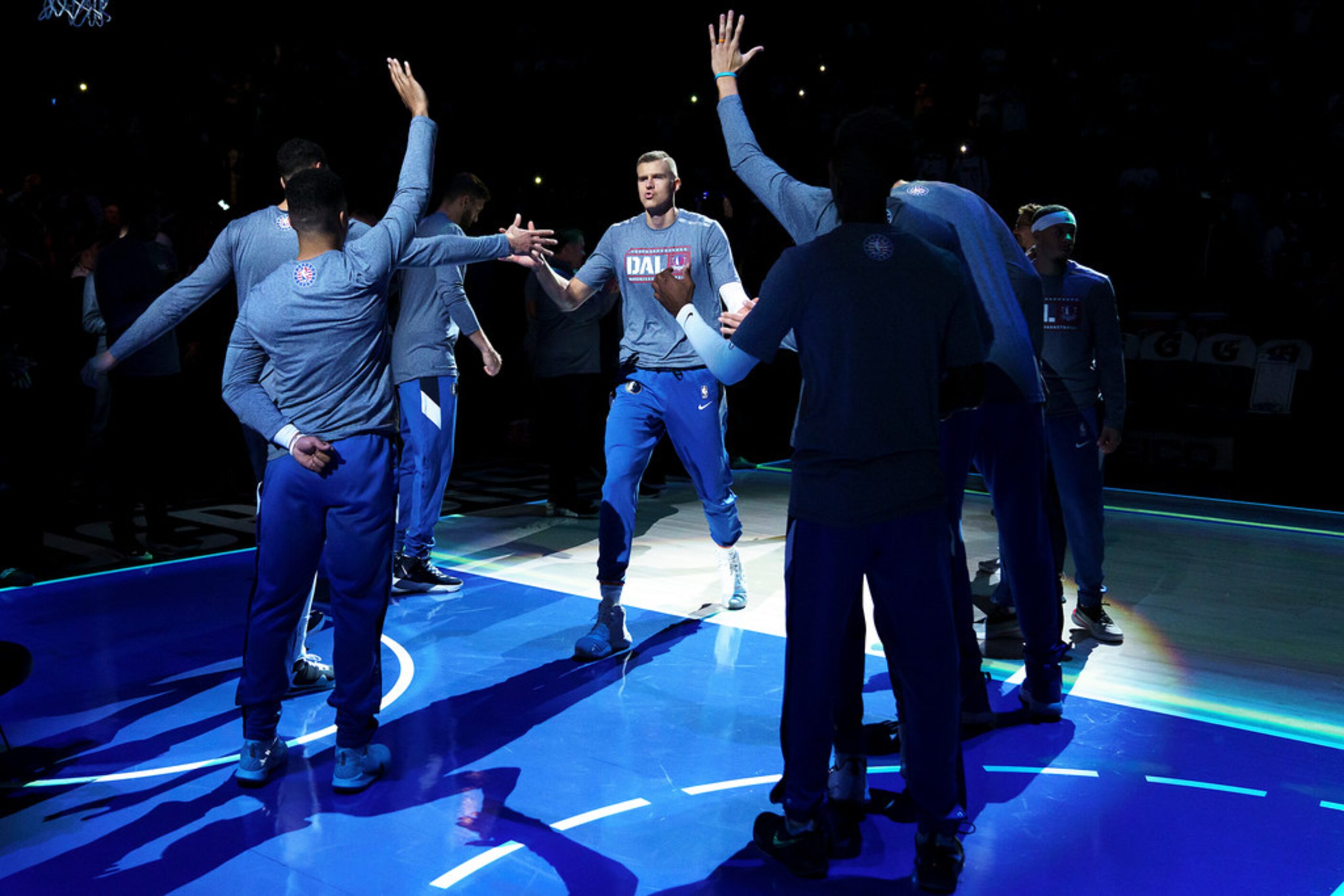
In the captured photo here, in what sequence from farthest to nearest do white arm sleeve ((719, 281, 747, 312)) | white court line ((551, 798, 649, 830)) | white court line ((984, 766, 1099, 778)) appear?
white arm sleeve ((719, 281, 747, 312)) < white court line ((984, 766, 1099, 778)) < white court line ((551, 798, 649, 830))

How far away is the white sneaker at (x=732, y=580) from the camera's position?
5.60 metres

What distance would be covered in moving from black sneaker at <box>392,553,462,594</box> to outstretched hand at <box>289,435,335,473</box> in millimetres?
2695

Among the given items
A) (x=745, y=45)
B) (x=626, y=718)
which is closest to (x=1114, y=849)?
(x=626, y=718)

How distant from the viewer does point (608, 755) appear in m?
3.80

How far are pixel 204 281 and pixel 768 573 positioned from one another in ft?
11.5

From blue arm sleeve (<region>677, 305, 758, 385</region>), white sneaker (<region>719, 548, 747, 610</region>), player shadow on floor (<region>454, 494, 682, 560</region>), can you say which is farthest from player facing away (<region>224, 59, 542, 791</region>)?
player shadow on floor (<region>454, 494, 682, 560</region>)

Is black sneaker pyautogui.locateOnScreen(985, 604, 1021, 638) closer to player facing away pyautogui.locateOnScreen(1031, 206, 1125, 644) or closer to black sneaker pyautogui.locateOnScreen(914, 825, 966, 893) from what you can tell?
player facing away pyautogui.locateOnScreen(1031, 206, 1125, 644)

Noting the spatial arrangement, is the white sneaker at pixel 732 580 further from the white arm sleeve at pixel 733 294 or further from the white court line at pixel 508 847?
the white court line at pixel 508 847

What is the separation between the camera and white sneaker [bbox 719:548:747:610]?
5.60 m

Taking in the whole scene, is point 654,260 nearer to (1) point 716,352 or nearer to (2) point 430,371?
(2) point 430,371

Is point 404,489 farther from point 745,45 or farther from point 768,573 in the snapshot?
point 745,45

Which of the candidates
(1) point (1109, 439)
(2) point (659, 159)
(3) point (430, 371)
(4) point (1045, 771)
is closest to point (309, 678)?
(3) point (430, 371)

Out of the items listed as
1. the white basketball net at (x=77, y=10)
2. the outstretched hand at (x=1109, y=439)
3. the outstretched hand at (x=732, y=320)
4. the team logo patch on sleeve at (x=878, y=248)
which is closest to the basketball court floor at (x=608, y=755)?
the outstretched hand at (x=1109, y=439)

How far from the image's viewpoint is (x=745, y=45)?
15.4 meters
